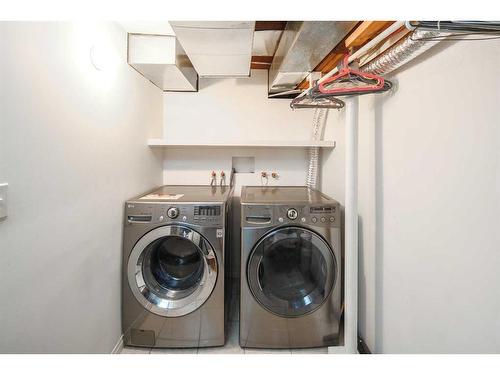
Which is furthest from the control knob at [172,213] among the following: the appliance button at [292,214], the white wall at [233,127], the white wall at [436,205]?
the white wall at [436,205]

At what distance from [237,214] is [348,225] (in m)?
1.20

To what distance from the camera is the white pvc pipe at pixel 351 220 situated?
4.32ft

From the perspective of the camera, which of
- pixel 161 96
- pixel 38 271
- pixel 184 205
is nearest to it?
pixel 38 271

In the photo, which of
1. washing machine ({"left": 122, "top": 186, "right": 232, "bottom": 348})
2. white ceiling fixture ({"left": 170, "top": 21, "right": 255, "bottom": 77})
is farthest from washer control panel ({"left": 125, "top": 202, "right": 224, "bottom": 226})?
white ceiling fixture ({"left": 170, "top": 21, "right": 255, "bottom": 77})

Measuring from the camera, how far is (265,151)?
2.36 meters

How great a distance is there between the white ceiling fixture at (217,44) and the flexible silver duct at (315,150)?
2.63 ft

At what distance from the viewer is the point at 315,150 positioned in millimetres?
2201

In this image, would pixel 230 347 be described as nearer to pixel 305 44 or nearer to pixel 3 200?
pixel 3 200

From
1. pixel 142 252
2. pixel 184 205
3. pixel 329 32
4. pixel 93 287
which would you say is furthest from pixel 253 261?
pixel 329 32

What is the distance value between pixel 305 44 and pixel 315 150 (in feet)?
3.46

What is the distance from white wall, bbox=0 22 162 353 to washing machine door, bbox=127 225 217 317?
15cm

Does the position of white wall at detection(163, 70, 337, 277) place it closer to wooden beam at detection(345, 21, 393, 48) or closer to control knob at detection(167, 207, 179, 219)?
control knob at detection(167, 207, 179, 219)

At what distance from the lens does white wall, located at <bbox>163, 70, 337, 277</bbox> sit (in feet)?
7.64

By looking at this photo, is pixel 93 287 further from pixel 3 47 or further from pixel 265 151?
pixel 265 151
